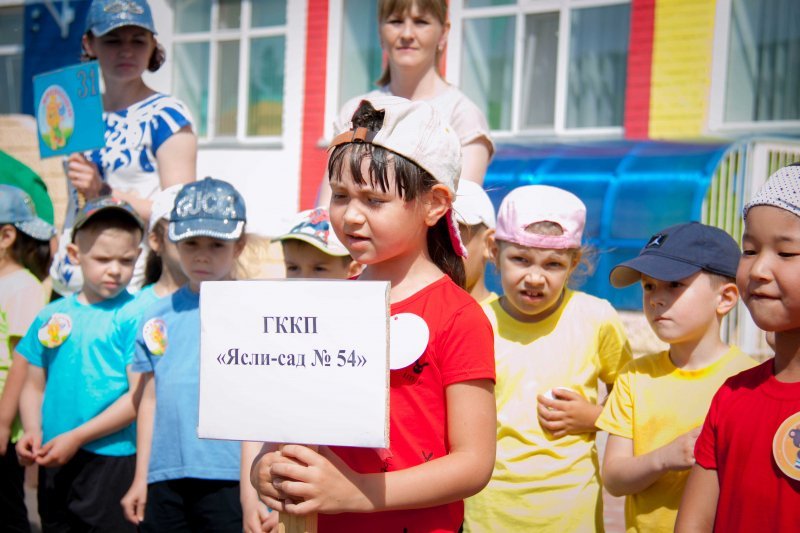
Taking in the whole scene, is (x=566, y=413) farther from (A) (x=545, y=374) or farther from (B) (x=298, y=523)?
(B) (x=298, y=523)

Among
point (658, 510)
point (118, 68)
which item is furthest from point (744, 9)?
point (658, 510)

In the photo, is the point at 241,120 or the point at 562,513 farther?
the point at 241,120

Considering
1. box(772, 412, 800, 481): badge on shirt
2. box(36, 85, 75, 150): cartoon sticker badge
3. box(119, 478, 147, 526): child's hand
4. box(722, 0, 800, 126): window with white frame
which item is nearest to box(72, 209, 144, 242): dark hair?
box(36, 85, 75, 150): cartoon sticker badge

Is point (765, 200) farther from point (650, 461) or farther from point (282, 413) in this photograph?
point (282, 413)

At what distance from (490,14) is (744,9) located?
9.59 feet

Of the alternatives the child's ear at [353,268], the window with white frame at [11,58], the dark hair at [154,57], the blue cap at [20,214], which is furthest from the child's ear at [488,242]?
the window with white frame at [11,58]

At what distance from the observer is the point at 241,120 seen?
473 inches

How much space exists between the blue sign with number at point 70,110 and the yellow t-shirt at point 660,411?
237 centimetres

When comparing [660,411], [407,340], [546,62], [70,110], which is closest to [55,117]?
[70,110]

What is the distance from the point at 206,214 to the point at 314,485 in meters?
1.86

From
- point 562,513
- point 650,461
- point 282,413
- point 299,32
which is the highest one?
point 299,32

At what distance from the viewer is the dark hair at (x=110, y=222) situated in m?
3.73

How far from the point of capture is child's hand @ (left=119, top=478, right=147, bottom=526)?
333 centimetres

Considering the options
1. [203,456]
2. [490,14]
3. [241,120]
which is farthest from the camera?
[241,120]
